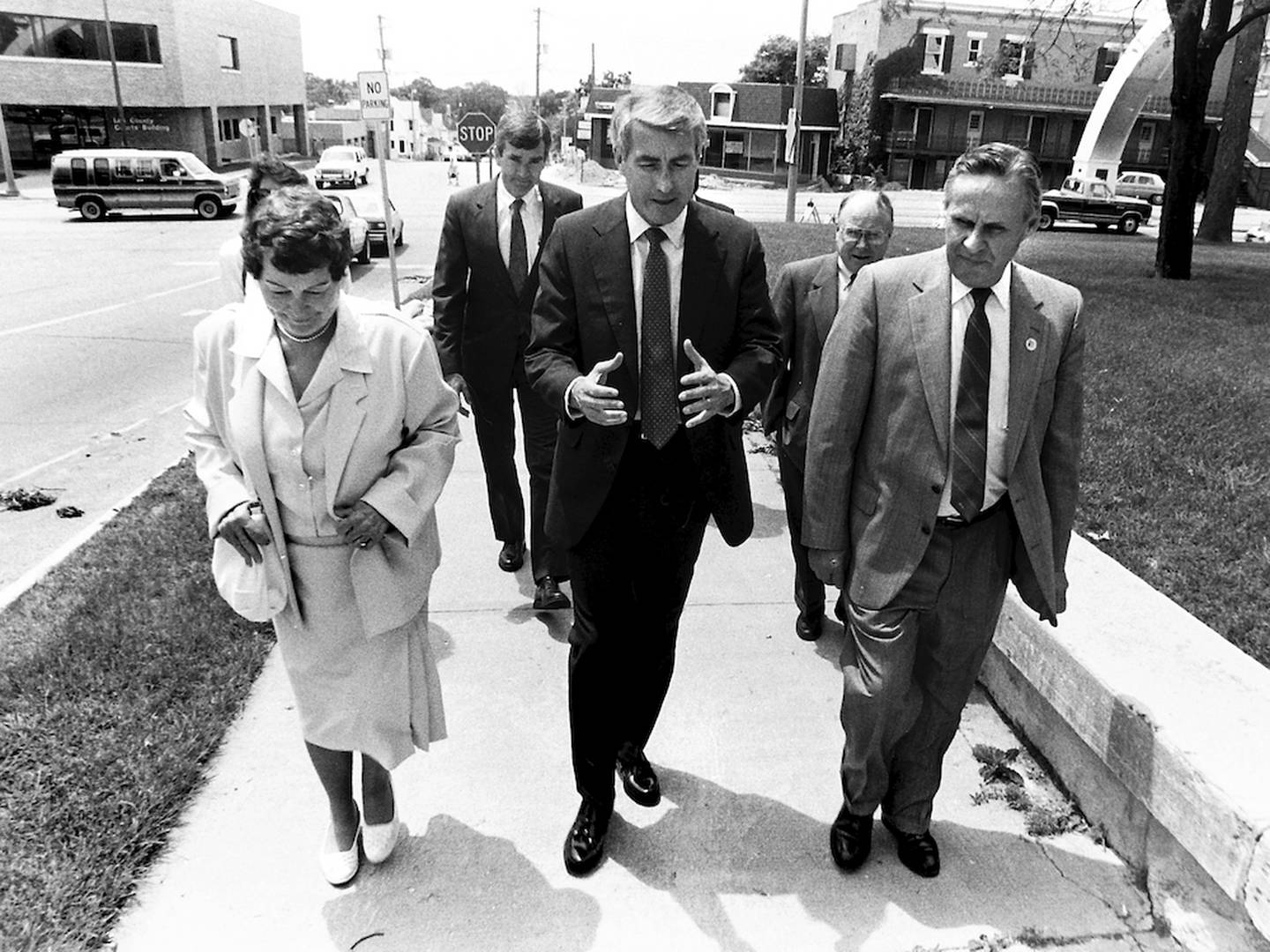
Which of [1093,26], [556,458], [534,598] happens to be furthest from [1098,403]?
[1093,26]

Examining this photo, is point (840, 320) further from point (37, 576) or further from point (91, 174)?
point (91, 174)

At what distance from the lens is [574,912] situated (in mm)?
2725

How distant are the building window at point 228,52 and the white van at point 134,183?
3059 centimetres

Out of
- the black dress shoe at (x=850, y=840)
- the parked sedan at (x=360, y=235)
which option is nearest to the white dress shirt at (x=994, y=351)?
the black dress shoe at (x=850, y=840)

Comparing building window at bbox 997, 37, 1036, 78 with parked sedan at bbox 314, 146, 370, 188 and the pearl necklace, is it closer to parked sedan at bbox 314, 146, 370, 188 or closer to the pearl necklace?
parked sedan at bbox 314, 146, 370, 188

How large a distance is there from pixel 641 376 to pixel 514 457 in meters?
2.24

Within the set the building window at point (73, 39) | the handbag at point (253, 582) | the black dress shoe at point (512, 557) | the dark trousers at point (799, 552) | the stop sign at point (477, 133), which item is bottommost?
the black dress shoe at point (512, 557)

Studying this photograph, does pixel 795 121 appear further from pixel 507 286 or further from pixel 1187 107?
pixel 507 286

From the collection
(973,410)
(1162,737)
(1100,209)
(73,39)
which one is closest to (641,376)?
(973,410)

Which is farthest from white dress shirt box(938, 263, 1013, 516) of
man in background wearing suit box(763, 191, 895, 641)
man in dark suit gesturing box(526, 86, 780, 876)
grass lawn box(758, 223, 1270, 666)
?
grass lawn box(758, 223, 1270, 666)

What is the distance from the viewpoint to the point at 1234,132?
73.8 ft

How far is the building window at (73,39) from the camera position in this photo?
42062mm

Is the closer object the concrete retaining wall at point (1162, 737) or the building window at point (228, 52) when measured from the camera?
the concrete retaining wall at point (1162, 737)

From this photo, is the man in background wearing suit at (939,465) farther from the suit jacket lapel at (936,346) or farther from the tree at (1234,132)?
the tree at (1234,132)
